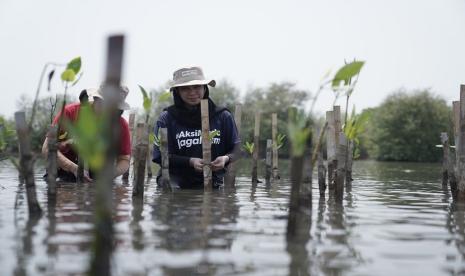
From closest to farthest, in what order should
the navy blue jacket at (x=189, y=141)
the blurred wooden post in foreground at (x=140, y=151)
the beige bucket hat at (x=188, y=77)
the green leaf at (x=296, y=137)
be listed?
the green leaf at (x=296, y=137) → the blurred wooden post in foreground at (x=140, y=151) → the beige bucket hat at (x=188, y=77) → the navy blue jacket at (x=189, y=141)

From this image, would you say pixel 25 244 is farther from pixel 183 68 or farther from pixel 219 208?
pixel 183 68

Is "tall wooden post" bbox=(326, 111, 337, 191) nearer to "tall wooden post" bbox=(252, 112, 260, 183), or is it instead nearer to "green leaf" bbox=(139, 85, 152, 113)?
"green leaf" bbox=(139, 85, 152, 113)

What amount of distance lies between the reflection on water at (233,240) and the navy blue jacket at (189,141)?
74.6 inches

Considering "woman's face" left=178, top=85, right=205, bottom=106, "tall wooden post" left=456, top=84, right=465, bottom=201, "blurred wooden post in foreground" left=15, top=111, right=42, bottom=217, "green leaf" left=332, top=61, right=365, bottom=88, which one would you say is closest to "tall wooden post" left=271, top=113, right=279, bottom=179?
"woman's face" left=178, top=85, right=205, bottom=106

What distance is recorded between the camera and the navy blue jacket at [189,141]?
8125 mm

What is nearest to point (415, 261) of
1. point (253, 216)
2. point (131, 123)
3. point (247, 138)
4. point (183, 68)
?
point (253, 216)

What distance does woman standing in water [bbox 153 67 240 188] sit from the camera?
7879mm

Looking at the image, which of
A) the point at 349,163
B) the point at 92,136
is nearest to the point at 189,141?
the point at 92,136

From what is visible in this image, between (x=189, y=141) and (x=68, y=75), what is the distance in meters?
2.79

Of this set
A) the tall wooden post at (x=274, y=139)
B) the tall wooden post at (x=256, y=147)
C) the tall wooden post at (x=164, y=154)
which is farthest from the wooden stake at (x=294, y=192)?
the tall wooden post at (x=274, y=139)

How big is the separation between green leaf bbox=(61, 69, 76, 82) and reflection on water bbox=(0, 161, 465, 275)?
1422 mm

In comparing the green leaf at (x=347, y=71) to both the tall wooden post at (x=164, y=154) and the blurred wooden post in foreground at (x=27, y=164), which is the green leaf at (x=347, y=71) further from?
the tall wooden post at (x=164, y=154)

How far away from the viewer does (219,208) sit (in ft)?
19.2

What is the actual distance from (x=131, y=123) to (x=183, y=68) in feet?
16.1
